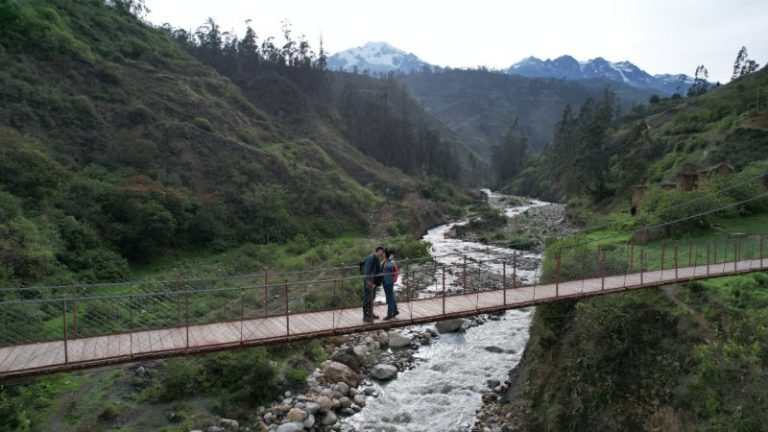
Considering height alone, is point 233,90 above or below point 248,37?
below

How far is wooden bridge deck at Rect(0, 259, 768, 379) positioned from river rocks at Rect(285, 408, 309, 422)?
2.56 m

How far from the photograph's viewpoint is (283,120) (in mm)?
54031

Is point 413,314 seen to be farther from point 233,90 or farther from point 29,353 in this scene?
point 233,90

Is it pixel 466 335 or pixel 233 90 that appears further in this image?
pixel 233 90

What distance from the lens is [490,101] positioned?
162250mm

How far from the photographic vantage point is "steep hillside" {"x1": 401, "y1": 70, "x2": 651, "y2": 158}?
146m

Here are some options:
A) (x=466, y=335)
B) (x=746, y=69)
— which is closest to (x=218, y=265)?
(x=466, y=335)

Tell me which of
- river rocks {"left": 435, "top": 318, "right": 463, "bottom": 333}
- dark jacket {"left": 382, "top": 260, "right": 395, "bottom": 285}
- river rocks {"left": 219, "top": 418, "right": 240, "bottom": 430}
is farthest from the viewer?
river rocks {"left": 435, "top": 318, "right": 463, "bottom": 333}

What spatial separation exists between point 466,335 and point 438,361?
209cm

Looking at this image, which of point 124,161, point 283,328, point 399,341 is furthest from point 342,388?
point 124,161

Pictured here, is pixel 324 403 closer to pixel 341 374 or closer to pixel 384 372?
pixel 341 374

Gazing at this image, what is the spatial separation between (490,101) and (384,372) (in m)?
160

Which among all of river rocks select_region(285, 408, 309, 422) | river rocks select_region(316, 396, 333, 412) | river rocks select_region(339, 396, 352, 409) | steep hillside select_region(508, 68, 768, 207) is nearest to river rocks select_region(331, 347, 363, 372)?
river rocks select_region(339, 396, 352, 409)

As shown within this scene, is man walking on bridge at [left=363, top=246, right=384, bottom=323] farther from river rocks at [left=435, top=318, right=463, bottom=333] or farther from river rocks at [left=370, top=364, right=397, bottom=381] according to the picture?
river rocks at [left=435, top=318, right=463, bottom=333]
